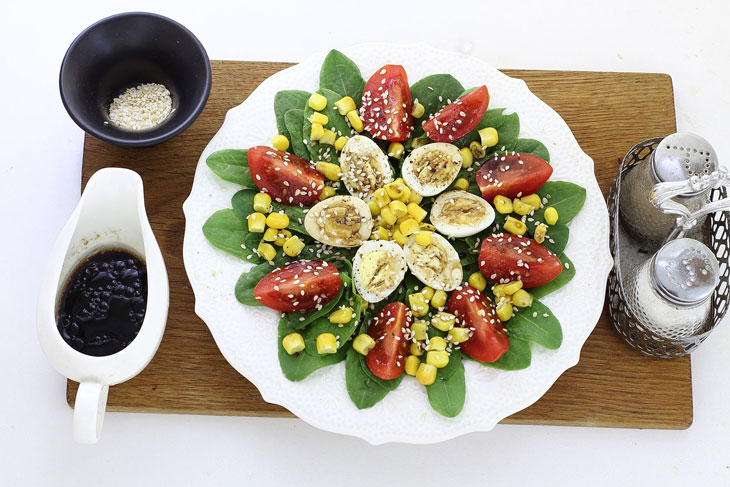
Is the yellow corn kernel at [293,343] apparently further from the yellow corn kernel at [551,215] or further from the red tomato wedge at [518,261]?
the yellow corn kernel at [551,215]

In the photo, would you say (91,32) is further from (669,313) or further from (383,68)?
(669,313)

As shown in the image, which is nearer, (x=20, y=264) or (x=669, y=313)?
(x=669, y=313)

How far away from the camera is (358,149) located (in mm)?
1937

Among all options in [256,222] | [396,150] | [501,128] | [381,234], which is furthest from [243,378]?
[501,128]

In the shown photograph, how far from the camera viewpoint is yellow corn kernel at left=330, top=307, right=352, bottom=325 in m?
1.82

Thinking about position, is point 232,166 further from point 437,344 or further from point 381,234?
point 437,344

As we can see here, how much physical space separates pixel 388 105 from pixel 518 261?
1.77ft

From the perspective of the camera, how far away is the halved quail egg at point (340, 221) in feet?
6.18

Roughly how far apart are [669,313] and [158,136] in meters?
1.44

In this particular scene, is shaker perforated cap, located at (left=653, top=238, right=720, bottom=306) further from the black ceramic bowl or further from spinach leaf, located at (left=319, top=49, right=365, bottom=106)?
the black ceramic bowl

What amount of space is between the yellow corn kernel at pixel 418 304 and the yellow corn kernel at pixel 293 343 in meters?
0.30

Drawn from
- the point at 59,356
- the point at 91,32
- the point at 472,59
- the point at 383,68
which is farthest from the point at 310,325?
the point at 91,32

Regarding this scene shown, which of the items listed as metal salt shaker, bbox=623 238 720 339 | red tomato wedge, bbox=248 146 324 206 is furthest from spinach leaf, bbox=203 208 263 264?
metal salt shaker, bbox=623 238 720 339

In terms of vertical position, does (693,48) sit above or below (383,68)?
above
